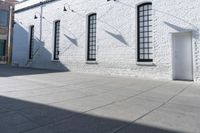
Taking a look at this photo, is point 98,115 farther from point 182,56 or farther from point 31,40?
point 31,40

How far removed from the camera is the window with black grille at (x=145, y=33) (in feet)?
33.8

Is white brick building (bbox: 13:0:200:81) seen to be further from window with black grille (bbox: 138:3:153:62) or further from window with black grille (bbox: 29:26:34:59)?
window with black grille (bbox: 29:26:34:59)

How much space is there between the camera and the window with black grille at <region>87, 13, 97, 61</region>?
13.1 meters

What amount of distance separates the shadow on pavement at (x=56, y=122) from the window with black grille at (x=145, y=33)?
7597 mm

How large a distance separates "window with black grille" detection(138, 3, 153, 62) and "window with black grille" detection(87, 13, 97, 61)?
3681 mm

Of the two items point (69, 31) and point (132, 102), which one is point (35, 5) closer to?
point (69, 31)

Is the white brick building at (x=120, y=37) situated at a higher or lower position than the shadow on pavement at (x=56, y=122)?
higher

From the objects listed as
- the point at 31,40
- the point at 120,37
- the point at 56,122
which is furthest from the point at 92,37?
the point at 56,122

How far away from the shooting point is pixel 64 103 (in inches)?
174

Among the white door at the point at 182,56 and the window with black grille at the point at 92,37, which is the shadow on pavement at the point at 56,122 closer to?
the white door at the point at 182,56

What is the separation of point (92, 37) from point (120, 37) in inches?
107

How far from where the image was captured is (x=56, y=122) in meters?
3.11

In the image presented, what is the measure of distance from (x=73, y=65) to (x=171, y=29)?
775cm

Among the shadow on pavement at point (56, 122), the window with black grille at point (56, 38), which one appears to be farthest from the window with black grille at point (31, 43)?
the shadow on pavement at point (56, 122)
